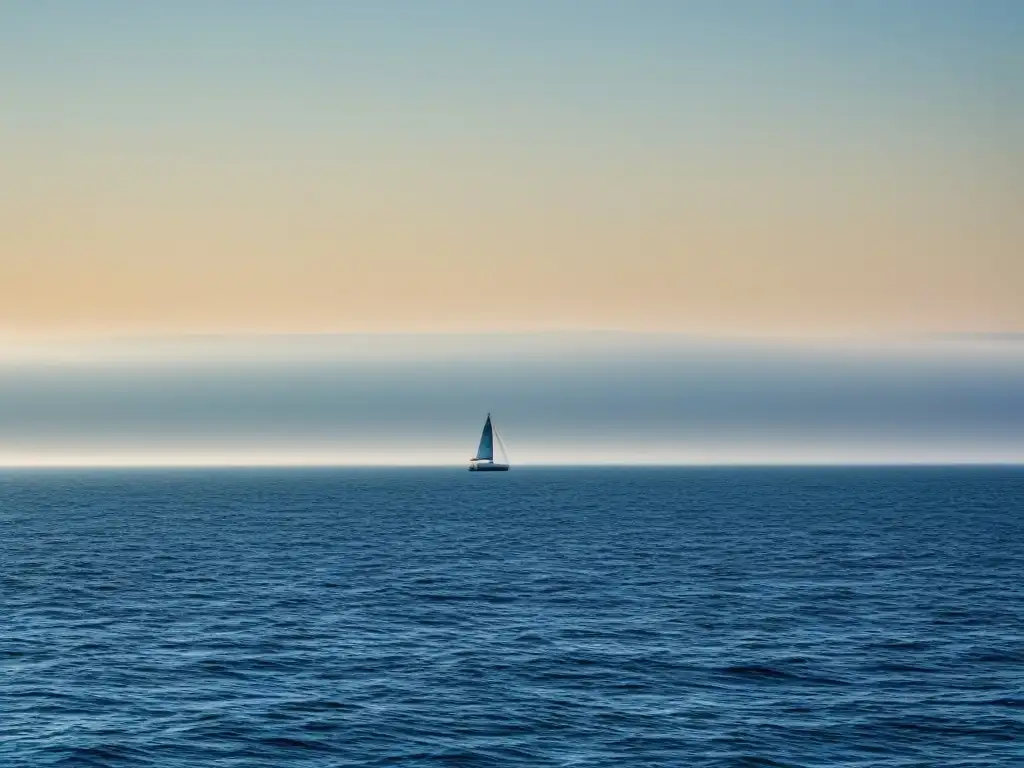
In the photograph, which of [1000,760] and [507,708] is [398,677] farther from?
[1000,760]

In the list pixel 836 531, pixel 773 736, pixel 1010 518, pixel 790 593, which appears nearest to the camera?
pixel 773 736

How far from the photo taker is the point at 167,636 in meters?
66.9

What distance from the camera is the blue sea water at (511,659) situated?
44750mm

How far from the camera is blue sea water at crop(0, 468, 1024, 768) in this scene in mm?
44750

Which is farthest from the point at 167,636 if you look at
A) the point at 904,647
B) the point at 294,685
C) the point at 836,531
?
the point at 836,531

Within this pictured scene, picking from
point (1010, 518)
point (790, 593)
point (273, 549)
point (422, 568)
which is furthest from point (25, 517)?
point (1010, 518)

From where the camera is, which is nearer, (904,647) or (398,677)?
(398,677)

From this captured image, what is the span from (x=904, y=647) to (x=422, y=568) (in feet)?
164

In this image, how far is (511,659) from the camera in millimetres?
60344

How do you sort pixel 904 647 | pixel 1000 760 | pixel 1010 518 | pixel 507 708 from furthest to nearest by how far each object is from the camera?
1. pixel 1010 518
2. pixel 904 647
3. pixel 507 708
4. pixel 1000 760

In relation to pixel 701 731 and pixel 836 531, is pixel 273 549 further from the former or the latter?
pixel 701 731

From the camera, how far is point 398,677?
184 ft

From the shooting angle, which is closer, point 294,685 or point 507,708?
point 507,708

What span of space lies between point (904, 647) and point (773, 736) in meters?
21.4
